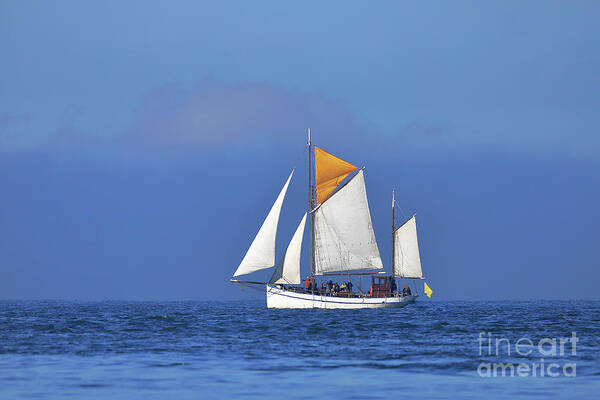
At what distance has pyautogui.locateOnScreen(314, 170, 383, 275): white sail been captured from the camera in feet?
315

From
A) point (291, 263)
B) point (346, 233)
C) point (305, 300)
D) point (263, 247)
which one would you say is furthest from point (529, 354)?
point (346, 233)

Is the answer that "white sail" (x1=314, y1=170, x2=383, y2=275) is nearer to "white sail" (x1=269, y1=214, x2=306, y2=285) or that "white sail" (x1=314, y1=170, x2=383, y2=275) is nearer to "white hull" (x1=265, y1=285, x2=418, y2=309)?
"white hull" (x1=265, y1=285, x2=418, y2=309)

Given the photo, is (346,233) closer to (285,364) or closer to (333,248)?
(333,248)

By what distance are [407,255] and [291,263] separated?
3390 centimetres

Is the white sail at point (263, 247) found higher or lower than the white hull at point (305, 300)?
higher

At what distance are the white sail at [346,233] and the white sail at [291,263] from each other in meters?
5.77

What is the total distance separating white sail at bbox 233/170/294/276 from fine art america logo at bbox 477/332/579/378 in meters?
36.4

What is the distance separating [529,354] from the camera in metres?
39.0

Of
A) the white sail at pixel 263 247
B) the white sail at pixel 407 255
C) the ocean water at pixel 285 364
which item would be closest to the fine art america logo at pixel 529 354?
the ocean water at pixel 285 364

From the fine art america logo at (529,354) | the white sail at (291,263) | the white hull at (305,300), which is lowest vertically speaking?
the fine art america logo at (529,354)

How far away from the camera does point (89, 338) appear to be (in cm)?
4981

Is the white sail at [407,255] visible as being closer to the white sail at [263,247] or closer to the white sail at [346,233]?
the white sail at [346,233]

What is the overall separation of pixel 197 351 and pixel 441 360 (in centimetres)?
1183

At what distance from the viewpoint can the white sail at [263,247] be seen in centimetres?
8819
